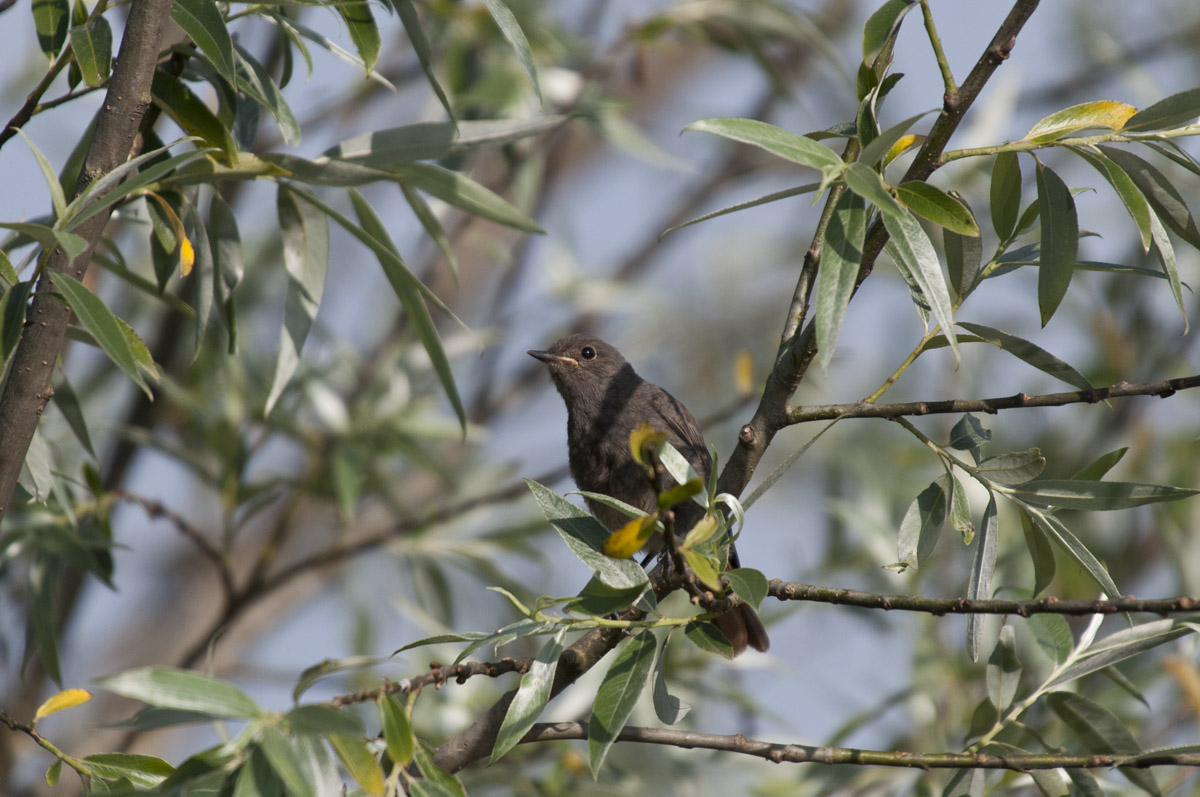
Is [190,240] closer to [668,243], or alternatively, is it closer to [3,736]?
[3,736]

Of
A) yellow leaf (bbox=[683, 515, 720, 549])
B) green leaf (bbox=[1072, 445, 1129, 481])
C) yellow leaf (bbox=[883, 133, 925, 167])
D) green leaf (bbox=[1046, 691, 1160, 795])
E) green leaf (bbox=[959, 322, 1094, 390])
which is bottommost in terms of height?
yellow leaf (bbox=[683, 515, 720, 549])

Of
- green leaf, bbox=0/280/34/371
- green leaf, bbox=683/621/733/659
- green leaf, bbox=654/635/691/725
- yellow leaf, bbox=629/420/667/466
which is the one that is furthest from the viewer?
green leaf, bbox=654/635/691/725

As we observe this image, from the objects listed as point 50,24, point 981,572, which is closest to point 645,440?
point 981,572

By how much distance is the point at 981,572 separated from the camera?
214 cm

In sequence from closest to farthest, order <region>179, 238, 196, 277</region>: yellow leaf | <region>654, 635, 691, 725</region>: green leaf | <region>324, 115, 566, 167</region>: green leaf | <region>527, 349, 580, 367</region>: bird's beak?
<region>654, 635, 691, 725</region>: green leaf
<region>179, 238, 196, 277</region>: yellow leaf
<region>324, 115, 566, 167</region>: green leaf
<region>527, 349, 580, 367</region>: bird's beak

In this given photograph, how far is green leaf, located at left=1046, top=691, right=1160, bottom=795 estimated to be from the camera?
96.3 inches

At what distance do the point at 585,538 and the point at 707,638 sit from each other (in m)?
0.32

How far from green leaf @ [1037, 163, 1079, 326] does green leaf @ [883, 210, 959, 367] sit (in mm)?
310

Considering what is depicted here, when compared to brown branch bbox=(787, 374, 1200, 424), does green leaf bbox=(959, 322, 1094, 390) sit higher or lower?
higher

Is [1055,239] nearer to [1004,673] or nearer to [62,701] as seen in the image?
[1004,673]

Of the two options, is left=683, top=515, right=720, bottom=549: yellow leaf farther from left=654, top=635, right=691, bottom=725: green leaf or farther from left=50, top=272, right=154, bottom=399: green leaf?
left=50, top=272, right=154, bottom=399: green leaf

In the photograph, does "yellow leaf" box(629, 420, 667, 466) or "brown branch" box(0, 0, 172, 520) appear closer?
"yellow leaf" box(629, 420, 667, 466)

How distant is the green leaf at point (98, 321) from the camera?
180cm

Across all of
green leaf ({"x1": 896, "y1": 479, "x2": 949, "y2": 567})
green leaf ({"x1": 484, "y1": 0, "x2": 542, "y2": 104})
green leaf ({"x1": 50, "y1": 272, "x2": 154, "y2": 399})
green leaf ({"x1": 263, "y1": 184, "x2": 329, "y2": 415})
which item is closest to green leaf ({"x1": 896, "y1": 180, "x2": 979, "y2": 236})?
green leaf ({"x1": 896, "y1": 479, "x2": 949, "y2": 567})
